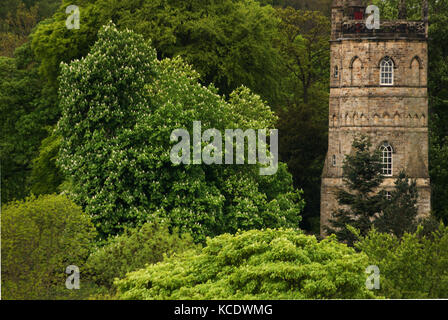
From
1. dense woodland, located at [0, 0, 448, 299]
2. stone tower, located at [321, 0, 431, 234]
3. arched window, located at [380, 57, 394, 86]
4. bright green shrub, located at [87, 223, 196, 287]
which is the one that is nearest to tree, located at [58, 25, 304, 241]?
dense woodland, located at [0, 0, 448, 299]

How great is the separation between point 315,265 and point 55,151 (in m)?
26.4

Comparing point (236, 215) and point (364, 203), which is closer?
point (236, 215)

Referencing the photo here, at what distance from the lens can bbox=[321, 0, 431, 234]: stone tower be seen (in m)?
55.2

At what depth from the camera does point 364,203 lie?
48.5 metres

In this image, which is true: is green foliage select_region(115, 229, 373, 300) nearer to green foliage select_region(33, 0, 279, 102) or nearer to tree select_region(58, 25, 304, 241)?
tree select_region(58, 25, 304, 241)

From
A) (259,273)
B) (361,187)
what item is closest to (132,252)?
(259,273)

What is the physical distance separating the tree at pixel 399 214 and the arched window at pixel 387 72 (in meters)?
7.58

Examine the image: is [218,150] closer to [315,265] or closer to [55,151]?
[55,151]

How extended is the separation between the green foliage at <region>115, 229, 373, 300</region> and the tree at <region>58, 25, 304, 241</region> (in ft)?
34.3

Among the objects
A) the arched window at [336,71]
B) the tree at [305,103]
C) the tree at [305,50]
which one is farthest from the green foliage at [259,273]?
the tree at [305,50]

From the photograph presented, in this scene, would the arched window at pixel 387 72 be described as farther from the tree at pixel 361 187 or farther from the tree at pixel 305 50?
the tree at pixel 305 50

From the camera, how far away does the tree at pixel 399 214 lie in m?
44.8
